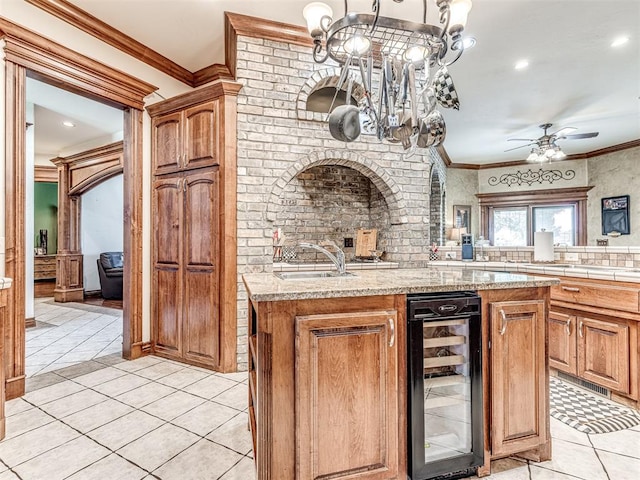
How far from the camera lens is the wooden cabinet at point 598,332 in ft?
7.65

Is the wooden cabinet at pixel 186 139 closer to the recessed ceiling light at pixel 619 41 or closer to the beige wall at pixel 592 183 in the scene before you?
the recessed ceiling light at pixel 619 41

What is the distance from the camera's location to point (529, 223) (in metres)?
8.34

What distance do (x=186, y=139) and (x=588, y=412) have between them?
3759mm

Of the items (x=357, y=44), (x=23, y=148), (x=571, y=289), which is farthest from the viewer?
(x=571, y=289)

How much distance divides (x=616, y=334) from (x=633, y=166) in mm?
6323

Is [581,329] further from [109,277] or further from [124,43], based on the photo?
[109,277]

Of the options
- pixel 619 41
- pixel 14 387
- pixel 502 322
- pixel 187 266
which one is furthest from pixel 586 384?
pixel 14 387

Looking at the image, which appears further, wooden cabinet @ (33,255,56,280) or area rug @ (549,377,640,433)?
wooden cabinet @ (33,255,56,280)

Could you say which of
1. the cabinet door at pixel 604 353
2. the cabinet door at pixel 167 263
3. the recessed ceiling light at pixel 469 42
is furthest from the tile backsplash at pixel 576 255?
the cabinet door at pixel 167 263

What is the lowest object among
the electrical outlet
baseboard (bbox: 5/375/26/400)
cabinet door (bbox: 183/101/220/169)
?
baseboard (bbox: 5/375/26/400)

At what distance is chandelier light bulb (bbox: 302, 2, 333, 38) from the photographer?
6.69 ft

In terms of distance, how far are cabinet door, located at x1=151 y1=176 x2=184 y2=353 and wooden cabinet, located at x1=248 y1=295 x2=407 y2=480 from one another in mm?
2078

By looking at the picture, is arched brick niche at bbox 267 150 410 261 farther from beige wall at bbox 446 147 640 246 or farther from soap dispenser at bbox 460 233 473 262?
beige wall at bbox 446 147 640 246

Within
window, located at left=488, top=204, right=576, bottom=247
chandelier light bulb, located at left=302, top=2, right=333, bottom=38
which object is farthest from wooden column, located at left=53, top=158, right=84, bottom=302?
window, located at left=488, top=204, right=576, bottom=247
